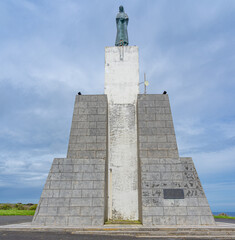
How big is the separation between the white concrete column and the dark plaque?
81.5 inches

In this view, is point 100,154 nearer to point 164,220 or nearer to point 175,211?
point 164,220

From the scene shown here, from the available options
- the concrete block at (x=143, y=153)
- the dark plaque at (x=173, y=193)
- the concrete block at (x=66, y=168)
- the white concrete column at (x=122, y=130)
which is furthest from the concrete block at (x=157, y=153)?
the concrete block at (x=66, y=168)

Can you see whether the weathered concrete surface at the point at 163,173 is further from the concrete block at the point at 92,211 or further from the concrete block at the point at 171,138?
the concrete block at the point at 92,211

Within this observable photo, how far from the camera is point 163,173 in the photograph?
10.3 meters

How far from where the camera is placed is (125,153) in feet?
40.0

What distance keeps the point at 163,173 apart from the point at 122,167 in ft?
8.15

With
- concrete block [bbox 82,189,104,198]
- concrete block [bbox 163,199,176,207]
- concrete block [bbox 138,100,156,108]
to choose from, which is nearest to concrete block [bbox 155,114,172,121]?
concrete block [bbox 138,100,156,108]

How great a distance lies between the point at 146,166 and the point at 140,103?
3663mm

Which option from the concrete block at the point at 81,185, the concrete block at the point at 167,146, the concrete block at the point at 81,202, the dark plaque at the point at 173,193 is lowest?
the concrete block at the point at 81,202

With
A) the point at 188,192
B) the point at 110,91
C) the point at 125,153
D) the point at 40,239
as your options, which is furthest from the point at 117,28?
the point at 40,239

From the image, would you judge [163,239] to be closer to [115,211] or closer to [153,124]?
[115,211]

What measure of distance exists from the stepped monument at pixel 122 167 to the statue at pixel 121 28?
3.42 ft

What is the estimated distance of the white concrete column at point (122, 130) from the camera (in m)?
11.3

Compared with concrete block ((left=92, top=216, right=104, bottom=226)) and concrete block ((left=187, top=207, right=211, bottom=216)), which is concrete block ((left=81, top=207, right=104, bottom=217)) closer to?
concrete block ((left=92, top=216, right=104, bottom=226))
